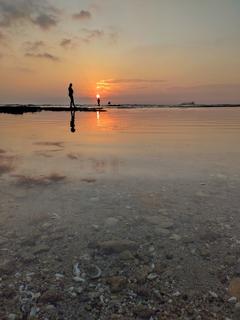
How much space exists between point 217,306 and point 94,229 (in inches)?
118

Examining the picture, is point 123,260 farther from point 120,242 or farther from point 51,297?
point 51,297

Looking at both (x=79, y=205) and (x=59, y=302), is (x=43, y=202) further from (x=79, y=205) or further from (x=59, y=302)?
(x=59, y=302)

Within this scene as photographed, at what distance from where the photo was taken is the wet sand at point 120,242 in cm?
445

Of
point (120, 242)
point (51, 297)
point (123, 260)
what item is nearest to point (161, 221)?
point (120, 242)

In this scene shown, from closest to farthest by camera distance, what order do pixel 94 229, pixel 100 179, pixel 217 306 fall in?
pixel 217 306 < pixel 94 229 < pixel 100 179

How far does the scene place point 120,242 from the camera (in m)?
6.11

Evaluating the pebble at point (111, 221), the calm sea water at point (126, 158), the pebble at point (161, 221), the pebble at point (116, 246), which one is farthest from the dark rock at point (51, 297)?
the calm sea water at point (126, 158)

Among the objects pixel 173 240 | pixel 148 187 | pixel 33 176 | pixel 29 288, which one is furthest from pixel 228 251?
pixel 33 176

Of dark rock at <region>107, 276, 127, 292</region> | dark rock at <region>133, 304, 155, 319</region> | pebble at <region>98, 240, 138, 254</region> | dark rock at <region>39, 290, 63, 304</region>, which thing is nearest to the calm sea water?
pebble at <region>98, 240, 138, 254</region>

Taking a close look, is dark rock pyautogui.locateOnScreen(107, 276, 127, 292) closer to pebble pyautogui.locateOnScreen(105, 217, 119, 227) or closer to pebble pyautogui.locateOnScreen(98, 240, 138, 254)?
pebble pyautogui.locateOnScreen(98, 240, 138, 254)

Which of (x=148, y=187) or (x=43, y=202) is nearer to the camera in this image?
(x=43, y=202)

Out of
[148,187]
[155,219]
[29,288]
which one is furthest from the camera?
[148,187]

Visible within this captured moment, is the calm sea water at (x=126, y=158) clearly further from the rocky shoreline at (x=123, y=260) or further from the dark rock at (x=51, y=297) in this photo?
the dark rock at (x=51, y=297)

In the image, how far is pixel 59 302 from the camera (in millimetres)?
4477
